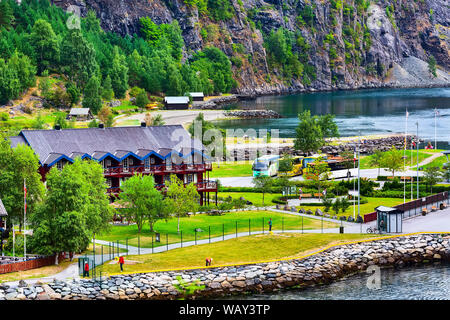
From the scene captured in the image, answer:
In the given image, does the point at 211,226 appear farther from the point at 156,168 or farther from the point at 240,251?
the point at 156,168

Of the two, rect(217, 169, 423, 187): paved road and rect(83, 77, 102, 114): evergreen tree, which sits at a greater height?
rect(83, 77, 102, 114): evergreen tree

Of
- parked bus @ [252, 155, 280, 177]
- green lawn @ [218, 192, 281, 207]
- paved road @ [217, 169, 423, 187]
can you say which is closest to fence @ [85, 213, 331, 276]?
green lawn @ [218, 192, 281, 207]

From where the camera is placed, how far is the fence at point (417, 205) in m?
83.2

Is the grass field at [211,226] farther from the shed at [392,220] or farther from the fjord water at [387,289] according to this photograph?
the fjord water at [387,289]

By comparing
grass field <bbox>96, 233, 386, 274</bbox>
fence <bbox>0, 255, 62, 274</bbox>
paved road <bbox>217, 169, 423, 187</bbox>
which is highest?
paved road <bbox>217, 169, 423, 187</bbox>

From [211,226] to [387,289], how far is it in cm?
2128

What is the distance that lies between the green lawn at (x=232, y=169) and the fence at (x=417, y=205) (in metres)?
34.1

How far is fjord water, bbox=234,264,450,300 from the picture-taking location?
205 ft

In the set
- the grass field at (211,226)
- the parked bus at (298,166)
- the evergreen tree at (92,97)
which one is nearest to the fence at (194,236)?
the grass field at (211,226)

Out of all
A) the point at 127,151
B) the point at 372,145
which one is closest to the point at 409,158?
the point at 372,145

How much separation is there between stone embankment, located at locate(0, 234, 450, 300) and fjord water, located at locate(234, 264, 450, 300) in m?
1.29

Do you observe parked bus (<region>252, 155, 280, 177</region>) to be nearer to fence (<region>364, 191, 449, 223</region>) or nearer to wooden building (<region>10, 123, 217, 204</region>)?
wooden building (<region>10, 123, 217, 204</region>)

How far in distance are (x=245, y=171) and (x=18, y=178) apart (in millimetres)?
53206

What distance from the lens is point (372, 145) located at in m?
159
